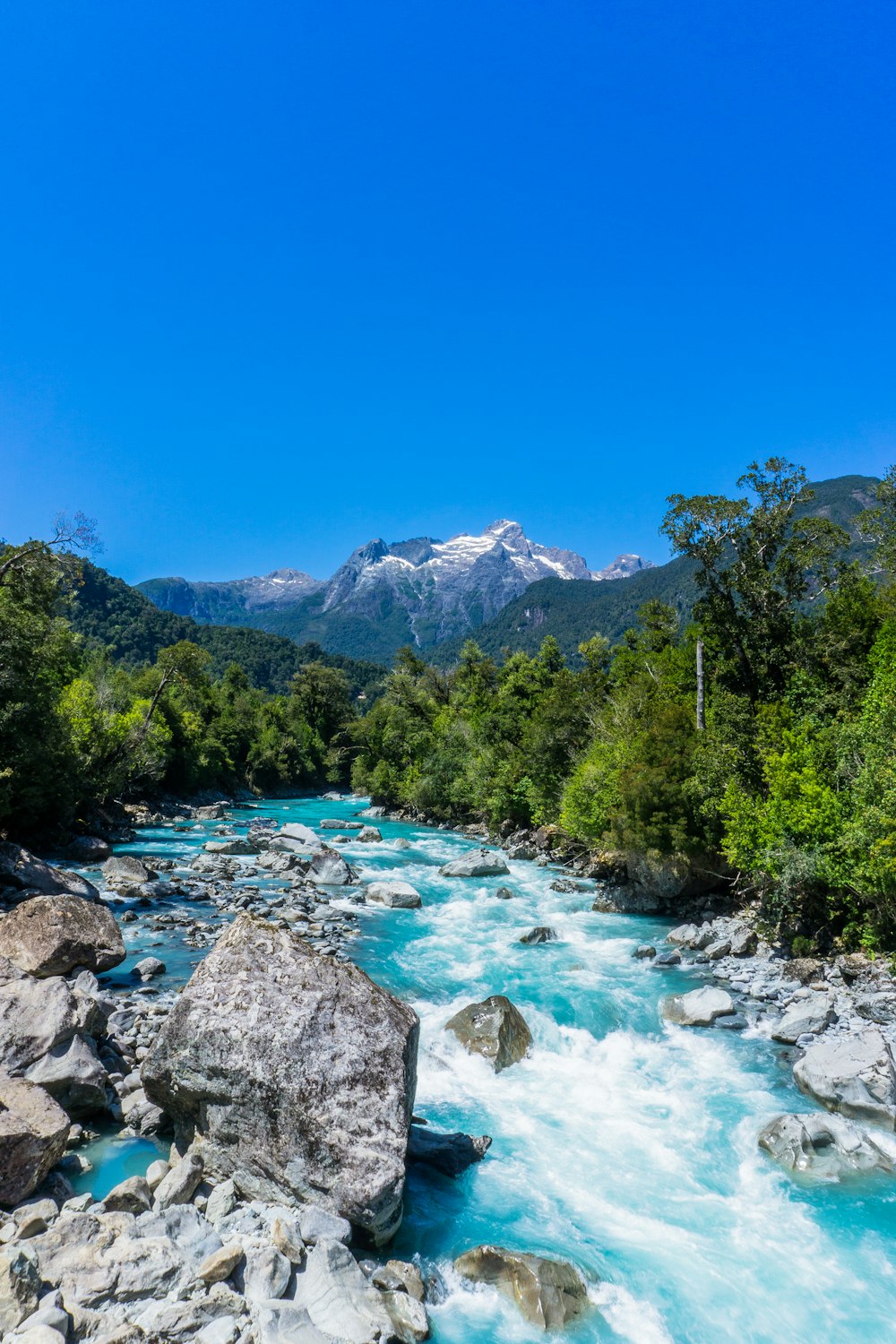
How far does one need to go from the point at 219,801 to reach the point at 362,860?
4024 cm

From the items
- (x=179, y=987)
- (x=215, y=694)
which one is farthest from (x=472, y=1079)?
(x=215, y=694)

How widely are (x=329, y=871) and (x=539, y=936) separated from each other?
13.1 m

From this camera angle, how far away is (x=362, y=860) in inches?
1596

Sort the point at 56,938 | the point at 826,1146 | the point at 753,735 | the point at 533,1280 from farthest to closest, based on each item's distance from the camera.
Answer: the point at 753,735 → the point at 56,938 → the point at 826,1146 → the point at 533,1280

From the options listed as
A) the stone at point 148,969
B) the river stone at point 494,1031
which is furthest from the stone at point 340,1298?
the stone at point 148,969

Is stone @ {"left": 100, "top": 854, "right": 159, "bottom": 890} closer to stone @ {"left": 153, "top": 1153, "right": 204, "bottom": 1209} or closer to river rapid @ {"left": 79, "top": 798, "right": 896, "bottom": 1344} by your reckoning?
river rapid @ {"left": 79, "top": 798, "right": 896, "bottom": 1344}

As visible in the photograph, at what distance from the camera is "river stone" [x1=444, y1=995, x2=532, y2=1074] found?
52.9ft

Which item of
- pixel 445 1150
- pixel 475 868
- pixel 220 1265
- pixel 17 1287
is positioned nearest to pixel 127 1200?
pixel 220 1265

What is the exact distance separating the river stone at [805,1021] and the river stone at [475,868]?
66.1 ft

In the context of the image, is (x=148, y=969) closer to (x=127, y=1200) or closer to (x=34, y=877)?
(x=34, y=877)

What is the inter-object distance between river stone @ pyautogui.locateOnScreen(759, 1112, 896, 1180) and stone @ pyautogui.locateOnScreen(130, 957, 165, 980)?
15.5m

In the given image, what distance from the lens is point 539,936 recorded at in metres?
25.0

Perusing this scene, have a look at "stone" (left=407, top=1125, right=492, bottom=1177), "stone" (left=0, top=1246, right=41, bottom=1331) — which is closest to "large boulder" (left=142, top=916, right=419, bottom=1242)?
"stone" (left=407, top=1125, right=492, bottom=1177)

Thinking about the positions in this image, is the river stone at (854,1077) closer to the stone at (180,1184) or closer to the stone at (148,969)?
the stone at (180,1184)
